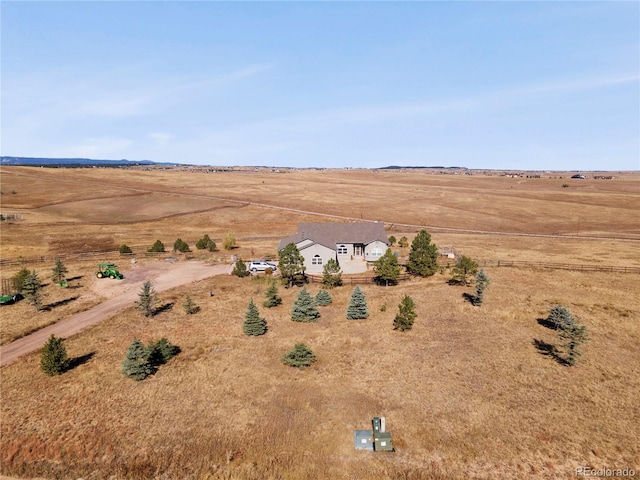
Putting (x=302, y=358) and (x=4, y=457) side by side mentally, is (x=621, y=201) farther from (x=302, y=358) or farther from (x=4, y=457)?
(x=4, y=457)

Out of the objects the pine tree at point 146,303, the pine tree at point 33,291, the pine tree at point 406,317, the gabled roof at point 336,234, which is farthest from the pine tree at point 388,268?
the pine tree at point 33,291

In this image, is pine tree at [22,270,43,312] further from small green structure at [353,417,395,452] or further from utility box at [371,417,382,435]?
utility box at [371,417,382,435]

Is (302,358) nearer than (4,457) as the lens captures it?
No

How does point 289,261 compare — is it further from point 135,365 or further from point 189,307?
point 135,365

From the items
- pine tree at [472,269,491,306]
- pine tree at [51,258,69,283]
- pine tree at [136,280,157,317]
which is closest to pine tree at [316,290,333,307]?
pine tree at [472,269,491,306]

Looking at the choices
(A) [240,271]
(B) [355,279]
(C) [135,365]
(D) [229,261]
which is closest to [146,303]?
(C) [135,365]

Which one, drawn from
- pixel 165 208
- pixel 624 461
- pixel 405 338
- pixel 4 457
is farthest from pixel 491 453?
pixel 165 208
